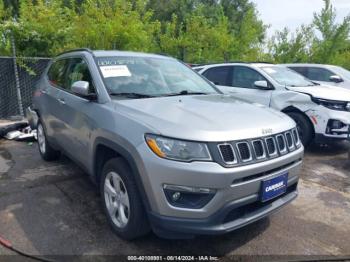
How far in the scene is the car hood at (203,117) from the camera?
8.45ft

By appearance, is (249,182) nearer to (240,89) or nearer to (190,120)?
(190,120)

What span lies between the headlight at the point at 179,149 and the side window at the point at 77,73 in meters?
1.34

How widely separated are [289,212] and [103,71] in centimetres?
258

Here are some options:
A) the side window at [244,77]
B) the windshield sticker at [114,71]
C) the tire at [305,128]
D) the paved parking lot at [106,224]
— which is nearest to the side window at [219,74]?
the side window at [244,77]

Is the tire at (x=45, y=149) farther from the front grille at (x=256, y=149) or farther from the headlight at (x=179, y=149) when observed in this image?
the front grille at (x=256, y=149)

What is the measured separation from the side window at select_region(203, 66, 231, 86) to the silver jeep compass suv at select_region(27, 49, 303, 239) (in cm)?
362

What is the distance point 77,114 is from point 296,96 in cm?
417

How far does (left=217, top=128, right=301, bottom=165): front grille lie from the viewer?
99.5 inches

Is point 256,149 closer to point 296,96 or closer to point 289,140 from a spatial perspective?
point 289,140

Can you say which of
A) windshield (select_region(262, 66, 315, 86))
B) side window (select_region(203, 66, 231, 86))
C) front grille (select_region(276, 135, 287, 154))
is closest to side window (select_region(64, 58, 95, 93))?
front grille (select_region(276, 135, 287, 154))

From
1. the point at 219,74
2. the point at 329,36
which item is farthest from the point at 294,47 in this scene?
the point at 219,74

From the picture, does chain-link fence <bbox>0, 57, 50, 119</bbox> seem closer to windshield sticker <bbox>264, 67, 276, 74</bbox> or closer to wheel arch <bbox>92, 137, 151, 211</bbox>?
windshield sticker <bbox>264, 67, 276, 74</bbox>

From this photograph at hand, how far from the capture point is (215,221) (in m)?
2.52

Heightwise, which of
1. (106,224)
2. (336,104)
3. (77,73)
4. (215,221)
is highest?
(77,73)
